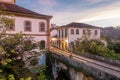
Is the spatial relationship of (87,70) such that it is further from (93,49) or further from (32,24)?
(93,49)

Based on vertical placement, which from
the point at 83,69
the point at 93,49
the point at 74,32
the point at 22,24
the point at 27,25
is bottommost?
the point at 93,49

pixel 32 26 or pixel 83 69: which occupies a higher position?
pixel 32 26

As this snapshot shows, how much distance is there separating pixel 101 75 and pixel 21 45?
20.1 ft

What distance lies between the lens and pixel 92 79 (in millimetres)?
12633

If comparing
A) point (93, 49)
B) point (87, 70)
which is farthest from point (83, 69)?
point (93, 49)

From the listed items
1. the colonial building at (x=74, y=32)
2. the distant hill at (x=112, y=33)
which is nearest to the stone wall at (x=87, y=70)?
the colonial building at (x=74, y=32)

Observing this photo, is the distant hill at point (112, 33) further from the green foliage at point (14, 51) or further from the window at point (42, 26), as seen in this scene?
the green foliage at point (14, 51)

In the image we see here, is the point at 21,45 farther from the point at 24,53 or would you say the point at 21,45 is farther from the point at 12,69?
the point at 12,69

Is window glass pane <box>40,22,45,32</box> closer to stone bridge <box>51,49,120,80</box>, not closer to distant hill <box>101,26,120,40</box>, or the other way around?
stone bridge <box>51,49,120,80</box>

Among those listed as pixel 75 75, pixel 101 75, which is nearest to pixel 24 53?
pixel 101 75

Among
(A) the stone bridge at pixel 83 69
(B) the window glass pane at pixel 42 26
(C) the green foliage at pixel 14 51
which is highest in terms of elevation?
(B) the window glass pane at pixel 42 26

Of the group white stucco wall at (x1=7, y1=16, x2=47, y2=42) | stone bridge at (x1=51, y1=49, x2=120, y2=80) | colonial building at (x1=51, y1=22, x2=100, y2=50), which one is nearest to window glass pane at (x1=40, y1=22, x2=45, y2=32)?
white stucco wall at (x1=7, y1=16, x2=47, y2=42)

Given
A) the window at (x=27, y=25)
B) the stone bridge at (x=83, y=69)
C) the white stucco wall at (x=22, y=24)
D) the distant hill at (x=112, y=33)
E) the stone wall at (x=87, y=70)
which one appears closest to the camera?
the stone wall at (x=87, y=70)

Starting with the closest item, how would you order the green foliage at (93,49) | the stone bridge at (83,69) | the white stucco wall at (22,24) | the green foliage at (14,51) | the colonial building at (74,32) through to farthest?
the green foliage at (14,51)
the stone bridge at (83,69)
the white stucco wall at (22,24)
the green foliage at (93,49)
the colonial building at (74,32)
